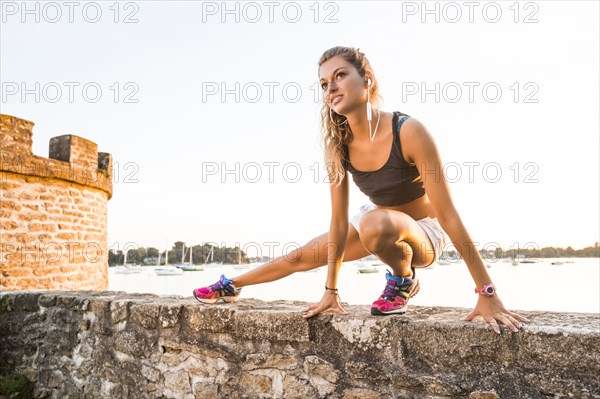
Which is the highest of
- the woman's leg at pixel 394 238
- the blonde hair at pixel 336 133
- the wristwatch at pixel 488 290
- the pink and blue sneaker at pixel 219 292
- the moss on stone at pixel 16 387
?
the blonde hair at pixel 336 133

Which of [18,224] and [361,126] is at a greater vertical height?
[361,126]

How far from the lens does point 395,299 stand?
7.20 feet

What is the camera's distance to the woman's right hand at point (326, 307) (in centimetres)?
226

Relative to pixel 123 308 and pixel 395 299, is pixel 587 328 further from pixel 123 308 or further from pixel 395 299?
pixel 123 308

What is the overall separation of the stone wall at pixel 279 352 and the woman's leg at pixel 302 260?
21 cm

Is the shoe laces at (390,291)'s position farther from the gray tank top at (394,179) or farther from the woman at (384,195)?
the gray tank top at (394,179)

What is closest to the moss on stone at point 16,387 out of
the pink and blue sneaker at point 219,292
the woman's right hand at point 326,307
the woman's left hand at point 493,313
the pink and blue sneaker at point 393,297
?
the pink and blue sneaker at point 219,292

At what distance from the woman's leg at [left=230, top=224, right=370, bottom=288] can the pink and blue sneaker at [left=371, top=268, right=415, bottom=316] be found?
366 mm

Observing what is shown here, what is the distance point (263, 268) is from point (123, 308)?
0.98 m

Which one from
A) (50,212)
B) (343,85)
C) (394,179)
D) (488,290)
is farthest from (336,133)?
(50,212)

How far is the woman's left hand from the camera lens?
5.93ft

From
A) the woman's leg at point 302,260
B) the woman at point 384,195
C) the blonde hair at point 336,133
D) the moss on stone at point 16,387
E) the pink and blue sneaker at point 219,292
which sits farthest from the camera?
the moss on stone at point 16,387

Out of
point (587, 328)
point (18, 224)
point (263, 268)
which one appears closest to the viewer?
point (587, 328)

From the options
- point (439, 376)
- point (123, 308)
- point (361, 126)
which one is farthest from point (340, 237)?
point (123, 308)
